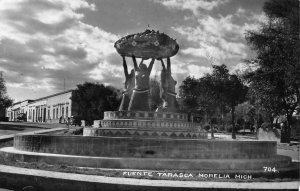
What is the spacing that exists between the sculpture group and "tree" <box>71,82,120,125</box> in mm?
34209

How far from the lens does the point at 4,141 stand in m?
22.4

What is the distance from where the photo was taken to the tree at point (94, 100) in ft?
191

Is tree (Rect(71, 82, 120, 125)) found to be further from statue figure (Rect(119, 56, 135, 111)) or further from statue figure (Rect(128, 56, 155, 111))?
statue figure (Rect(128, 56, 155, 111))

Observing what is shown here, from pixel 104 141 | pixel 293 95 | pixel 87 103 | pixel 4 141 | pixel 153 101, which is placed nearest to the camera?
pixel 104 141

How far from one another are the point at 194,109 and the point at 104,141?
4386 centimetres

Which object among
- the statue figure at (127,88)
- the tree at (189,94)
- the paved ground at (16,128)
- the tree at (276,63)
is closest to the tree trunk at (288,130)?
the tree at (276,63)

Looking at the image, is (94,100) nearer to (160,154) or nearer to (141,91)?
(141,91)

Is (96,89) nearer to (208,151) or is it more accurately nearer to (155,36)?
(155,36)

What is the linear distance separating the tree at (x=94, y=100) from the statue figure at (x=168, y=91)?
114 feet

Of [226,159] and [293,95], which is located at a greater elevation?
[293,95]

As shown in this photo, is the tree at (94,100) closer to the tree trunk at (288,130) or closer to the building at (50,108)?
the building at (50,108)

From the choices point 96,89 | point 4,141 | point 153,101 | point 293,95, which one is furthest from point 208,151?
point 96,89

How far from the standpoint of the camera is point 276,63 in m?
31.4

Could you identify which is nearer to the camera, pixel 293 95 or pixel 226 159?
pixel 226 159
